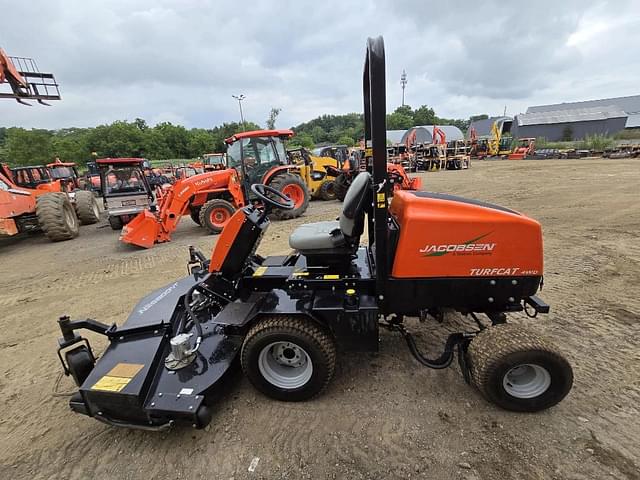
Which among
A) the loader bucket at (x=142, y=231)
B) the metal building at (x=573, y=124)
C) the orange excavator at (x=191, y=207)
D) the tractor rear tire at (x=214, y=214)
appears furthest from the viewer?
the metal building at (x=573, y=124)

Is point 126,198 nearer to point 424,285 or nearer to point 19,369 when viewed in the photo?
point 19,369

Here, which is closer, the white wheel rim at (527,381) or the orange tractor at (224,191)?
the white wheel rim at (527,381)

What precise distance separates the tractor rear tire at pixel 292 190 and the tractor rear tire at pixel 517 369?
6.41 metres

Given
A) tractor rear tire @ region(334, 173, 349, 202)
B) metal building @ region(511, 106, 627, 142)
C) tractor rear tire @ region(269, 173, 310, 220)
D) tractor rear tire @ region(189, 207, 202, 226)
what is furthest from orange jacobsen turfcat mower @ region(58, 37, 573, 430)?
metal building @ region(511, 106, 627, 142)

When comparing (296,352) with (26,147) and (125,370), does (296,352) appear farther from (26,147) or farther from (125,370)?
(26,147)

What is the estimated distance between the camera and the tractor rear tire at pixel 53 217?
6973 millimetres

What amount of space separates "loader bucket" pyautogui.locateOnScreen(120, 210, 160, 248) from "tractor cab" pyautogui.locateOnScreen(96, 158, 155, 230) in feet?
5.69

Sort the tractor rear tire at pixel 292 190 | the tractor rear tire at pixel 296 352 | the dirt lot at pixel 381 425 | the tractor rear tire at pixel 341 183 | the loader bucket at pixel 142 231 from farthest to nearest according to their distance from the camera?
the tractor rear tire at pixel 341 183 < the tractor rear tire at pixel 292 190 < the loader bucket at pixel 142 231 < the tractor rear tire at pixel 296 352 < the dirt lot at pixel 381 425

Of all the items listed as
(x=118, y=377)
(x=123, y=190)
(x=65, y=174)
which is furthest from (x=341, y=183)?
(x=65, y=174)

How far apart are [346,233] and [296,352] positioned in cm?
92

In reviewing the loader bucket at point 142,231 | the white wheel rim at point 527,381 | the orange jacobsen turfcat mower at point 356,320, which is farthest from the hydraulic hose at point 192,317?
the loader bucket at point 142,231

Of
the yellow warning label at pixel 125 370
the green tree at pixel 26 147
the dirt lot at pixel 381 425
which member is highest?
the green tree at pixel 26 147

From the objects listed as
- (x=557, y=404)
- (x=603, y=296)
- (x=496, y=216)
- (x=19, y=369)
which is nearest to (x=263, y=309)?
(x=496, y=216)

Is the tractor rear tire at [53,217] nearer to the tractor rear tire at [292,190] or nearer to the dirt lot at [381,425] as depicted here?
the dirt lot at [381,425]
